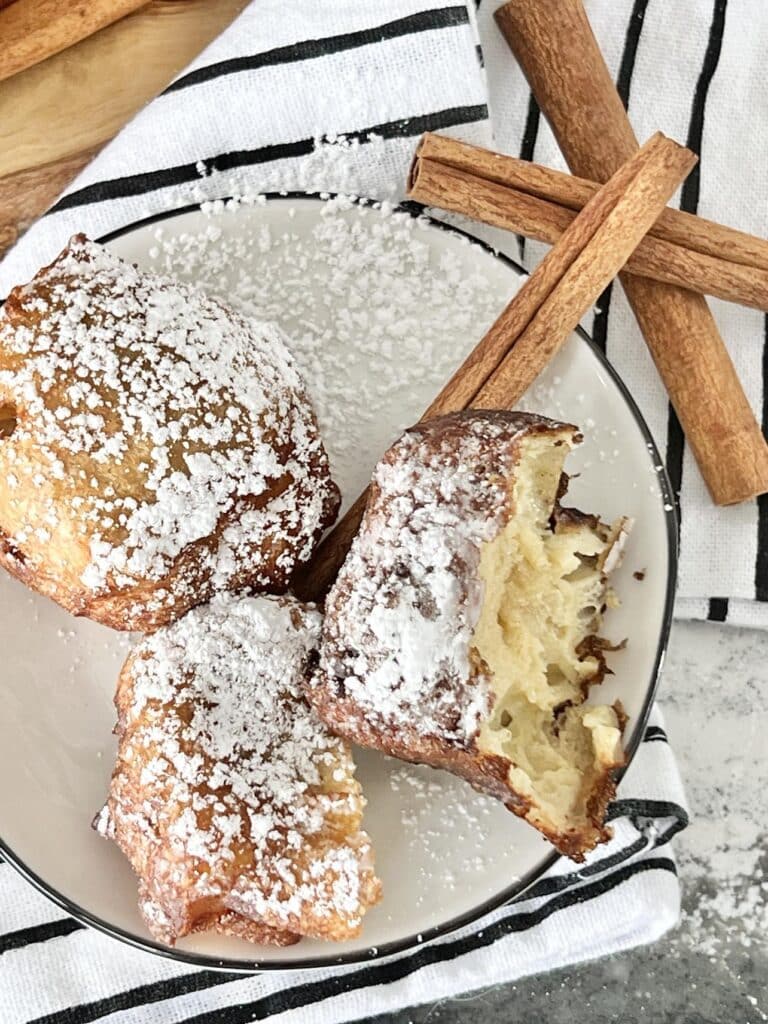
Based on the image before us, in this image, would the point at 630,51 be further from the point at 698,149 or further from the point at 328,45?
the point at 328,45

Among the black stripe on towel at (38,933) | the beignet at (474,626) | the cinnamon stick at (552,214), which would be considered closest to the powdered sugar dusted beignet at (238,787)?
the beignet at (474,626)

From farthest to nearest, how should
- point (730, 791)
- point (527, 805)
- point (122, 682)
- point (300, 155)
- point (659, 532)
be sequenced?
point (730, 791) < point (300, 155) < point (659, 532) < point (122, 682) < point (527, 805)

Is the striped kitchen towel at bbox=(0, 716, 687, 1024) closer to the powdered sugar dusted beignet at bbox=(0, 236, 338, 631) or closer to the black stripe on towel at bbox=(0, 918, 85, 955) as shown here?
the black stripe on towel at bbox=(0, 918, 85, 955)

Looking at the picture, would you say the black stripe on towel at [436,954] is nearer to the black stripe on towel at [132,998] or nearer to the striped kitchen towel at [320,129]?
the black stripe on towel at [132,998]

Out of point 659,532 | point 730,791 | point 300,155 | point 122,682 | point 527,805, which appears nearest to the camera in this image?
point 527,805

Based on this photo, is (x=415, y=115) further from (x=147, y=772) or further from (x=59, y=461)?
(x=147, y=772)

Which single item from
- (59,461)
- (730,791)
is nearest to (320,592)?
(59,461)

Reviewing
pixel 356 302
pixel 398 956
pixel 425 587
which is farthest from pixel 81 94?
pixel 398 956
